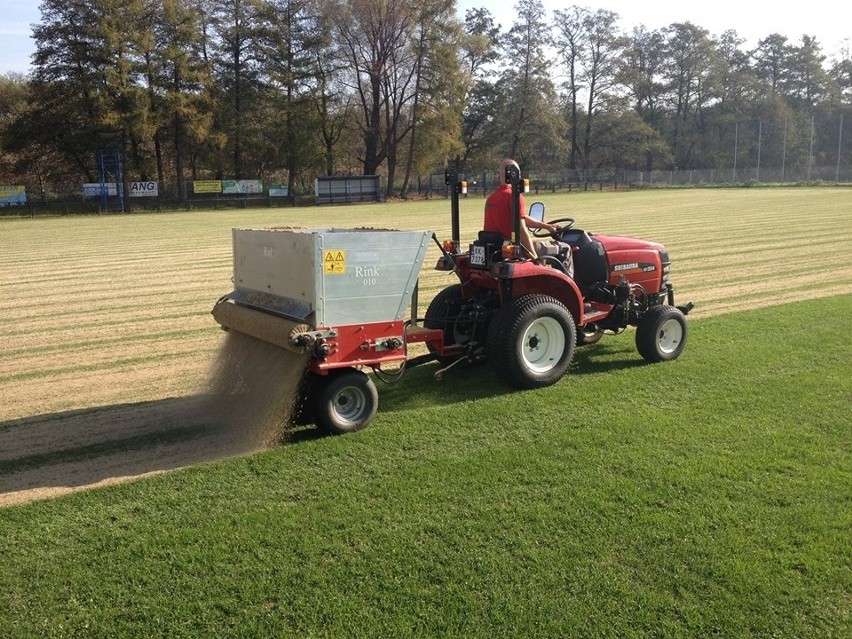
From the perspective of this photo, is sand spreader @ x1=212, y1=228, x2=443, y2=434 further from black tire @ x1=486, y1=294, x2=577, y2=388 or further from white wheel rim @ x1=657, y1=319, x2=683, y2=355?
white wheel rim @ x1=657, y1=319, x2=683, y2=355

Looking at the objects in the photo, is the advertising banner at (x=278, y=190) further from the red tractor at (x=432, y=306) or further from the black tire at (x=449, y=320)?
the black tire at (x=449, y=320)

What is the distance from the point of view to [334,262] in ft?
16.4

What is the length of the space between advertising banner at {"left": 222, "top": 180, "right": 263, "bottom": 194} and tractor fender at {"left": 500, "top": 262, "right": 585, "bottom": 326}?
154ft

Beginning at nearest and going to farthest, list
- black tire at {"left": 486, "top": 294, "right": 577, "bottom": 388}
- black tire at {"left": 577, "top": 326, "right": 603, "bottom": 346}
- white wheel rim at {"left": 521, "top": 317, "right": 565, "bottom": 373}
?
black tire at {"left": 486, "top": 294, "right": 577, "bottom": 388} → white wheel rim at {"left": 521, "top": 317, "right": 565, "bottom": 373} → black tire at {"left": 577, "top": 326, "right": 603, "bottom": 346}

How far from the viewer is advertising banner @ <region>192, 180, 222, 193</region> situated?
163ft

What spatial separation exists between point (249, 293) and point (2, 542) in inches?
96.8

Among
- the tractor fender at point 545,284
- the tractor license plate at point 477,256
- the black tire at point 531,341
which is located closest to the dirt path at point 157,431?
the black tire at point 531,341

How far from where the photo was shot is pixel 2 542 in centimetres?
382

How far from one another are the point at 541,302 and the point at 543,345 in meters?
0.42

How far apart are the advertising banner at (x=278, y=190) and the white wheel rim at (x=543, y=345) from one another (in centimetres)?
4812

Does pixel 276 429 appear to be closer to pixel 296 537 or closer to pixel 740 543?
pixel 296 537

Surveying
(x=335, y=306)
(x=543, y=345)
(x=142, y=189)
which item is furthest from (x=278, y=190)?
(x=335, y=306)

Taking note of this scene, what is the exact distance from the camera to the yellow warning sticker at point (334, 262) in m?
4.95

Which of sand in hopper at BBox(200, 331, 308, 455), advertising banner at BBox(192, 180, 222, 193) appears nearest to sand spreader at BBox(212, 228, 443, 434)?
sand in hopper at BBox(200, 331, 308, 455)
